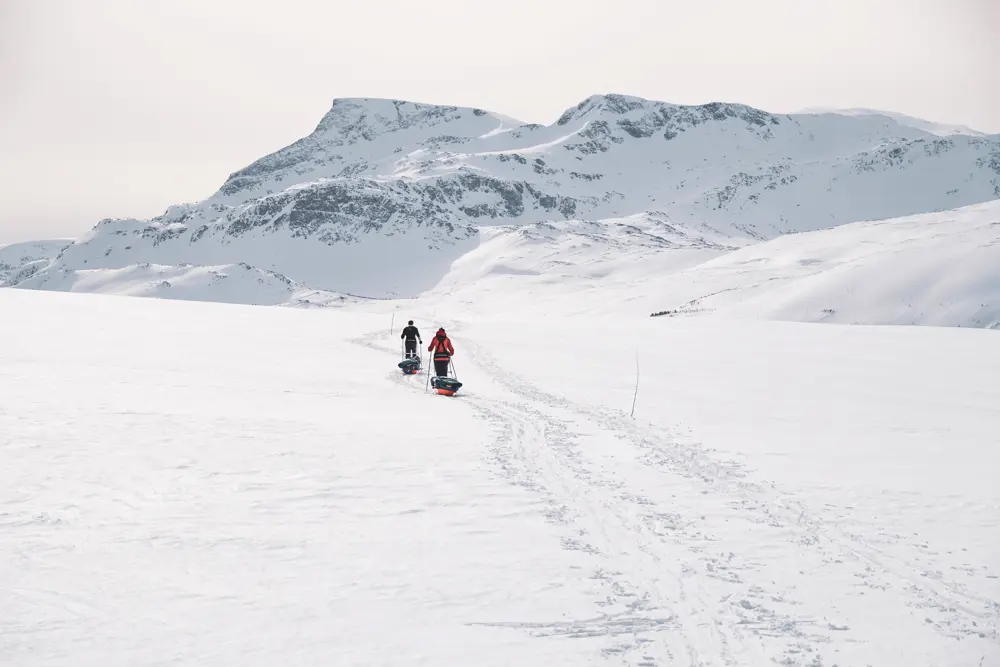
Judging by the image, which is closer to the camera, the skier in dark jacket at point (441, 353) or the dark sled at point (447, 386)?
the dark sled at point (447, 386)

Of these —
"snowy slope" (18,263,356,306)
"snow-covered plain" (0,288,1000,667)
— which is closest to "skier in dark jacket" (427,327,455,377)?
"snow-covered plain" (0,288,1000,667)

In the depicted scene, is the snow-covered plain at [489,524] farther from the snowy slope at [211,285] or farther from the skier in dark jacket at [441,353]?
the snowy slope at [211,285]

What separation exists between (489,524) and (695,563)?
2.59 m

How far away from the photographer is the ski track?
21.7ft

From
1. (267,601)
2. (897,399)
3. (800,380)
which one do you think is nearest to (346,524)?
(267,601)

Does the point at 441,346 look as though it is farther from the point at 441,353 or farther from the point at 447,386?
the point at 447,386

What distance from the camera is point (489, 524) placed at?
931 cm

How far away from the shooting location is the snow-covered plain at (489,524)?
6535 millimetres

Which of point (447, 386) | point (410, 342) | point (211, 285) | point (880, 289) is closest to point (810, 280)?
point (880, 289)

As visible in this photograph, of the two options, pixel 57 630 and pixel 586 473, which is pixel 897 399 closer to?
pixel 586 473

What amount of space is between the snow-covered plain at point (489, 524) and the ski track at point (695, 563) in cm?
4

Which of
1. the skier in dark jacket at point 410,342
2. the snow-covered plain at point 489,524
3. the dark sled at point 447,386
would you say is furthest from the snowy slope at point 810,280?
the dark sled at point 447,386

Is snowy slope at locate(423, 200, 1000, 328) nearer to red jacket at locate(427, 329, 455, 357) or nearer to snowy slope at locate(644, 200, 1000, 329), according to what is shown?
snowy slope at locate(644, 200, 1000, 329)

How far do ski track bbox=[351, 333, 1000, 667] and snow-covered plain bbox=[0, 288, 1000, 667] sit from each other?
4cm
